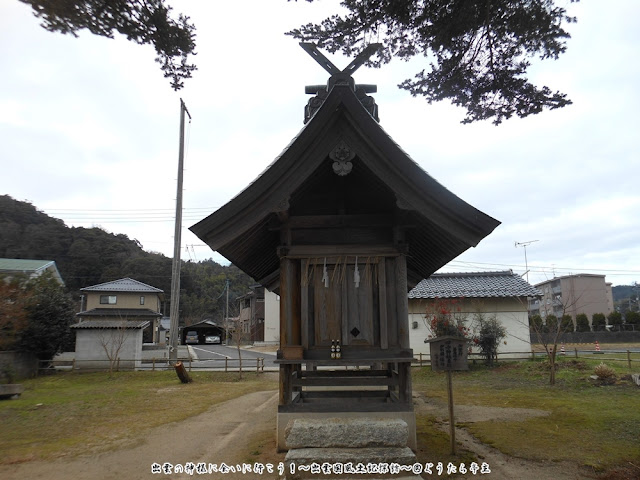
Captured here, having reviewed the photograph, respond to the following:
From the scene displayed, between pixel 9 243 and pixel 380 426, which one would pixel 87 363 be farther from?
pixel 9 243

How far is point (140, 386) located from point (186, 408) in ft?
20.6

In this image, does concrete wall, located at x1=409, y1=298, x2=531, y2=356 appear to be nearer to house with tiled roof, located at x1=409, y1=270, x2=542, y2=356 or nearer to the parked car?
house with tiled roof, located at x1=409, y1=270, x2=542, y2=356


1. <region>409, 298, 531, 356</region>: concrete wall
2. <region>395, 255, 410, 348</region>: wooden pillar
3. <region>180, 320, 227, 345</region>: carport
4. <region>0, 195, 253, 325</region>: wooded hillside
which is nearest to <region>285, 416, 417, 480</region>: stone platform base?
<region>395, 255, 410, 348</region>: wooden pillar

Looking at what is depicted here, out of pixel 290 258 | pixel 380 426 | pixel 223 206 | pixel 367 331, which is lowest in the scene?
pixel 380 426

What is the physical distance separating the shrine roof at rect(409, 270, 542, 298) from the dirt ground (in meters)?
13.7

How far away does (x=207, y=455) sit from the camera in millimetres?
7164

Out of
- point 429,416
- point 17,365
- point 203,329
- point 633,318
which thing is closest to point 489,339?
point 429,416

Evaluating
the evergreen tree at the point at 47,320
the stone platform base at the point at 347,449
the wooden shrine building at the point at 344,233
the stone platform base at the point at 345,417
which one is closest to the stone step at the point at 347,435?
the stone platform base at the point at 347,449

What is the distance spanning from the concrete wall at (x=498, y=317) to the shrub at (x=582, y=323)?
72.6 ft

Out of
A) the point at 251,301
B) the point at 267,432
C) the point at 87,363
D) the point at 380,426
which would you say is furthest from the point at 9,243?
the point at 380,426

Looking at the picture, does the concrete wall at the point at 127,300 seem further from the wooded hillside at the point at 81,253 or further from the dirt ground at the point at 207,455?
the dirt ground at the point at 207,455

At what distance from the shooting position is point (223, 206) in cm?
588

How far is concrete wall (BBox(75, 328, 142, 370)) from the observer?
22.8m

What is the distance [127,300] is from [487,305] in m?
36.0
